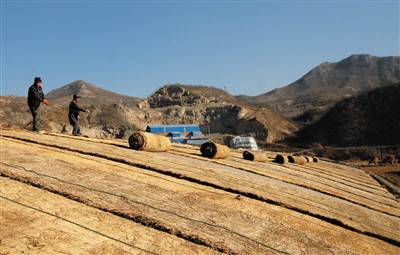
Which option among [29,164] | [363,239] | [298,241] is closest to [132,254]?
[298,241]

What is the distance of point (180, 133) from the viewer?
50.5 meters

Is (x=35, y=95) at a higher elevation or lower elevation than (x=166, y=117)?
lower

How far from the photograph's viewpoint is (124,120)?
70.9m

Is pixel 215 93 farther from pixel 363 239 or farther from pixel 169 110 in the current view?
pixel 363 239

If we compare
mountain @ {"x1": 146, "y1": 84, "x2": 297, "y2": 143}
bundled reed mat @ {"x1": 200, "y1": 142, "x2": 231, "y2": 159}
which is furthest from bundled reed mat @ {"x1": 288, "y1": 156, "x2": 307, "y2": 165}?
mountain @ {"x1": 146, "y1": 84, "x2": 297, "y2": 143}

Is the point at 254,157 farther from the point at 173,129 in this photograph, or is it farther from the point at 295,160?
the point at 173,129

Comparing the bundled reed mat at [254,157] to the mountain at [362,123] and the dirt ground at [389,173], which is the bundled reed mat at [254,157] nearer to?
the dirt ground at [389,173]

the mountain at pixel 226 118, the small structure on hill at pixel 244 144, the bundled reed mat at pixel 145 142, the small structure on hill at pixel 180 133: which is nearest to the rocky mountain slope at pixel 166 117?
the mountain at pixel 226 118

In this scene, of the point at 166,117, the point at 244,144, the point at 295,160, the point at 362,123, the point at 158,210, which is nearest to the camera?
the point at 158,210

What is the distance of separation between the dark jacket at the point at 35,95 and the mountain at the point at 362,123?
55184mm

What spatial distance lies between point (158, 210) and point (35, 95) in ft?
24.0

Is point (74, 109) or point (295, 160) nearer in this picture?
point (74, 109)

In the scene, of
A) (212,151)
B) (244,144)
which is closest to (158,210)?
(212,151)

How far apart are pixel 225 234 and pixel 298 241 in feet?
3.57
